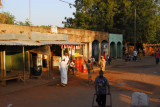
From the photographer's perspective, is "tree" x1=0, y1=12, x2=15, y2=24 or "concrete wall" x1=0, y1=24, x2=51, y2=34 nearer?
"concrete wall" x1=0, y1=24, x2=51, y2=34

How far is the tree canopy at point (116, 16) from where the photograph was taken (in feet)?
111

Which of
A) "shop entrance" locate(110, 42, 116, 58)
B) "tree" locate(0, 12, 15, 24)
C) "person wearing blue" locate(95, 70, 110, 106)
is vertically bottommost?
"person wearing blue" locate(95, 70, 110, 106)

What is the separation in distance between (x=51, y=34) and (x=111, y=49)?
54.6 ft

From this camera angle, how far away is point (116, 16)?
3619 cm

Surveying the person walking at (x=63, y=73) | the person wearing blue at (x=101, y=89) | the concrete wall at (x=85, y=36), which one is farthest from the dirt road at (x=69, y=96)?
the concrete wall at (x=85, y=36)

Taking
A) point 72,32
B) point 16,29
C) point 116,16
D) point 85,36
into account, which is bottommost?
point 16,29

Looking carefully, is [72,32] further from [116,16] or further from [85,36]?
[116,16]

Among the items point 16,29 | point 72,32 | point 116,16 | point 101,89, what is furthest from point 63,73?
point 116,16

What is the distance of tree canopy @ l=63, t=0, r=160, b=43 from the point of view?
33.7 metres

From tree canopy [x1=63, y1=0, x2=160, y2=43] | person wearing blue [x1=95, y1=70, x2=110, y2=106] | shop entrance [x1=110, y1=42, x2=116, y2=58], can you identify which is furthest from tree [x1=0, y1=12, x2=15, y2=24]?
A: person wearing blue [x1=95, y1=70, x2=110, y2=106]

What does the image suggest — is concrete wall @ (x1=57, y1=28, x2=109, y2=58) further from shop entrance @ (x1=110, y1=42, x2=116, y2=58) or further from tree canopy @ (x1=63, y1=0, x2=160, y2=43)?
tree canopy @ (x1=63, y1=0, x2=160, y2=43)

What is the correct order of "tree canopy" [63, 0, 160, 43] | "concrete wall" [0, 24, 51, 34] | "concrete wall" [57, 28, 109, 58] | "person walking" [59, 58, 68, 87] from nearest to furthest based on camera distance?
1. "person walking" [59, 58, 68, 87]
2. "concrete wall" [0, 24, 51, 34]
3. "concrete wall" [57, 28, 109, 58]
4. "tree canopy" [63, 0, 160, 43]

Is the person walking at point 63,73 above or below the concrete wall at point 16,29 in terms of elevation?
below

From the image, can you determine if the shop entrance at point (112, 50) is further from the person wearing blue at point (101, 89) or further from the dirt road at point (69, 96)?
the person wearing blue at point (101, 89)
